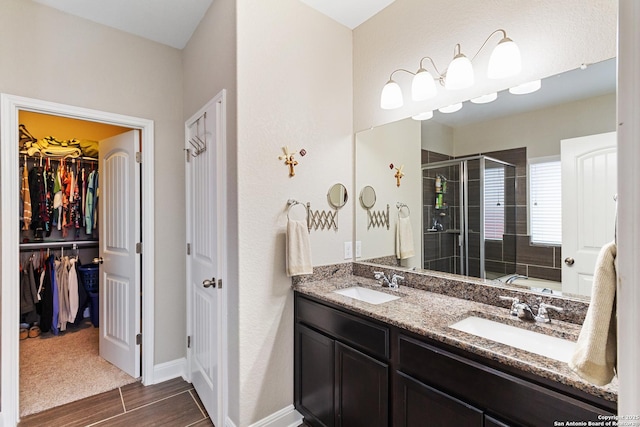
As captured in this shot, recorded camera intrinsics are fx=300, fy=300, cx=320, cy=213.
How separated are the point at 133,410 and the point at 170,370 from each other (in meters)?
0.45

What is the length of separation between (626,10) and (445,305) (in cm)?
143

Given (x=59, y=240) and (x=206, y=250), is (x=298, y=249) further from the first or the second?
(x=59, y=240)

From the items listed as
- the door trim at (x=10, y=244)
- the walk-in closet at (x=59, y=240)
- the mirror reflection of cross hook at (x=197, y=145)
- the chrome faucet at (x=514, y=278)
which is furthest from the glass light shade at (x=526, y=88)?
the walk-in closet at (x=59, y=240)

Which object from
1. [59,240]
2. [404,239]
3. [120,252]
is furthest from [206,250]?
[59,240]

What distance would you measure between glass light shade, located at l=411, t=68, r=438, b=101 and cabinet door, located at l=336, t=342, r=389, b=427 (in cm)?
154

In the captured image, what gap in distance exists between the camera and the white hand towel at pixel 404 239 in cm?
206

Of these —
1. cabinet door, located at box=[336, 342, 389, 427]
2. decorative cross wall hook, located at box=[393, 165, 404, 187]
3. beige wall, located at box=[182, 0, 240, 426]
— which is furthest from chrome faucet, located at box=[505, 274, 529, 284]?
beige wall, located at box=[182, 0, 240, 426]

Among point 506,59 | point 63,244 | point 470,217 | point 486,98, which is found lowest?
point 63,244

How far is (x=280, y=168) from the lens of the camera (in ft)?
6.41

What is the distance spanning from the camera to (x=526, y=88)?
1513 millimetres

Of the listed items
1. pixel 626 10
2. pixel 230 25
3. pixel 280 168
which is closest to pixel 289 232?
pixel 280 168

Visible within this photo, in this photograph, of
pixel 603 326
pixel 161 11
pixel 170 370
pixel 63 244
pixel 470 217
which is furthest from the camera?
pixel 63 244

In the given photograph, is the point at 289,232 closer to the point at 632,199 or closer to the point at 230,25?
the point at 230,25

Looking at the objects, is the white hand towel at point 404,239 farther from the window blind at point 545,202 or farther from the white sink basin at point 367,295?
the window blind at point 545,202
